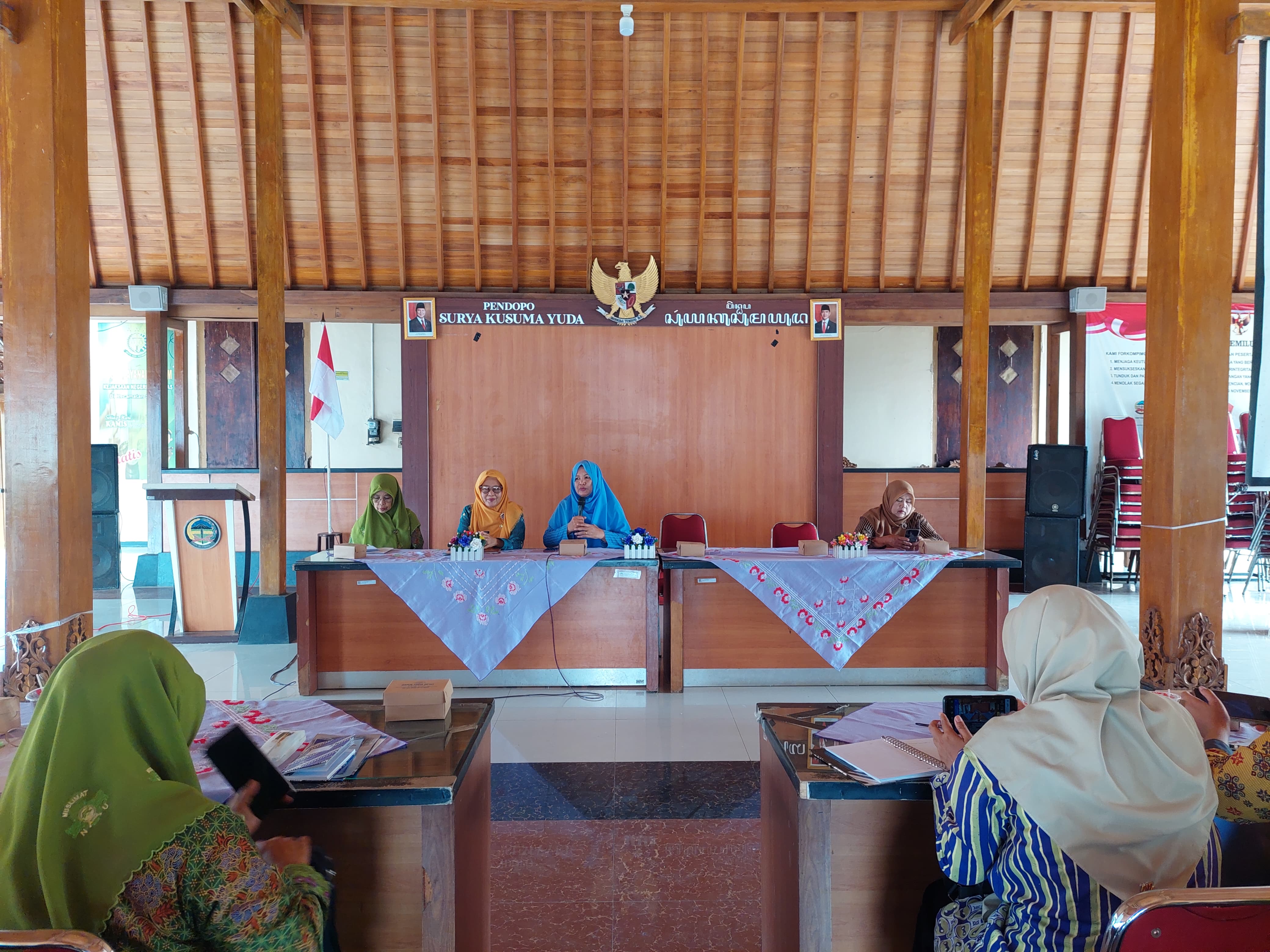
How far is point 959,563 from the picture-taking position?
4637 mm

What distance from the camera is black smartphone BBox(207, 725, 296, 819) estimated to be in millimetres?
1343

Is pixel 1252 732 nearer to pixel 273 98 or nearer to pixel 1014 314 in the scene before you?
pixel 273 98

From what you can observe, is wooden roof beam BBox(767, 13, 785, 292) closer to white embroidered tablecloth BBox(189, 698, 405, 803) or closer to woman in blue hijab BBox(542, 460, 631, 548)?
woman in blue hijab BBox(542, 460, 631, 548)

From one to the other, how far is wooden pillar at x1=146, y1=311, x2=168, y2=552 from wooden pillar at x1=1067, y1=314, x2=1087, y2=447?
29.7ft

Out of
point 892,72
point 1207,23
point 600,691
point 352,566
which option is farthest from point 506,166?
point 1207,23

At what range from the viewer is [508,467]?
7.89m

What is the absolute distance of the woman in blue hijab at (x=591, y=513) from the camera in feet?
17.0

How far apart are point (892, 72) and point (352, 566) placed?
5984 millimetres

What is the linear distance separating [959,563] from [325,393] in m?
4.83

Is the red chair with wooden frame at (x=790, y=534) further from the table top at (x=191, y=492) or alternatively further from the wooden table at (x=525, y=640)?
the table top at (x=191, y=492)

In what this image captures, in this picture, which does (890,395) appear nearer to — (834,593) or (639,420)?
(639,420)

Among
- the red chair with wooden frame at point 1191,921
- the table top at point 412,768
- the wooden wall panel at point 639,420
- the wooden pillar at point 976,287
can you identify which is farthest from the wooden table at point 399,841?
the wooden wall panel at point 639,420

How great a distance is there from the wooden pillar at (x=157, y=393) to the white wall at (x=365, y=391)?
3.20 metres

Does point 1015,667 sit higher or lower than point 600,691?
higher
